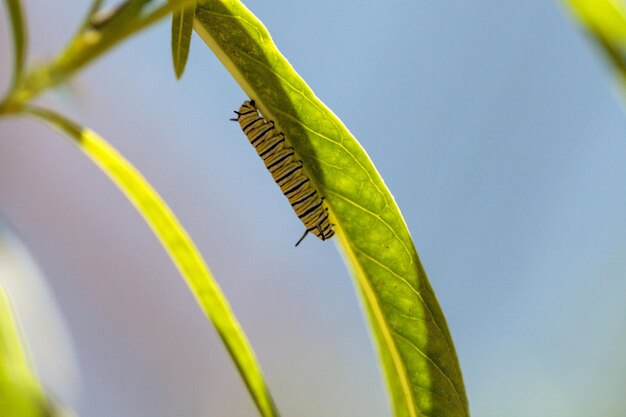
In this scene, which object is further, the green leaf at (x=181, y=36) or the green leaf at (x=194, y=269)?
the green leaf at (x=194, y=269)

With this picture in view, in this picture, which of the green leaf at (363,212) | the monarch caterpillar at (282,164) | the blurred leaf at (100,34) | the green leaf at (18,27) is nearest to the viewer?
the blurred leaf at (100,34)

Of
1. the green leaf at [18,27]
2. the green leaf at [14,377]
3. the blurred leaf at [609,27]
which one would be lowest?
the blurred leaf at [609,27]

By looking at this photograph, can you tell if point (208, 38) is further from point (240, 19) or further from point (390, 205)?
point (390, 205)

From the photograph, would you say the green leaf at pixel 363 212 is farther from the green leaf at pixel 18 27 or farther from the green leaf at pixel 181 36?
the green leaf at pixel 18 27

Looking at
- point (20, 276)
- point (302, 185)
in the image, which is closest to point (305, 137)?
point (20, 276)

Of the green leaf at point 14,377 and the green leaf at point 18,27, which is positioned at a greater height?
the green leaf at point 18,27

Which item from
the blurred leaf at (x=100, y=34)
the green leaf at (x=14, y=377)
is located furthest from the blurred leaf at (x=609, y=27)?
the green leaf at (x=14, y=377)
